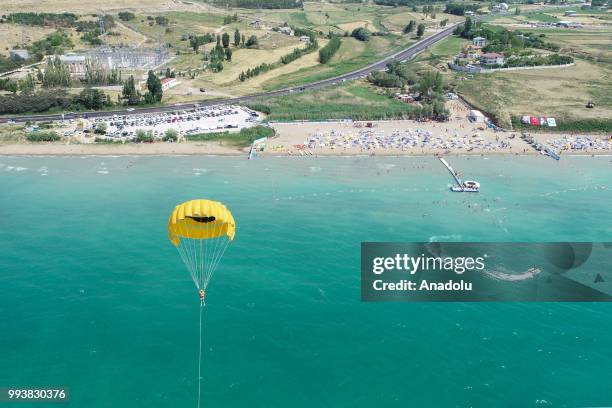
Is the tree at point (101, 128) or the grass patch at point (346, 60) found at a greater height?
the grass patch at point (346, 60)

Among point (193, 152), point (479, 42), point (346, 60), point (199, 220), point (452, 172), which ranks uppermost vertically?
point (479, 42)

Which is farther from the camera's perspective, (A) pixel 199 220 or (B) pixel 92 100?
(B) pixel 92 100

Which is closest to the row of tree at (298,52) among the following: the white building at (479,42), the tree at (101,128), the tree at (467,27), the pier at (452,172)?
the white building at (479,42)

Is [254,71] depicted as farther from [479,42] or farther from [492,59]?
[479,42]

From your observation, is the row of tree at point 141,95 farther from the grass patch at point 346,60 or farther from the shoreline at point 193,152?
the grass patch at point 346,60

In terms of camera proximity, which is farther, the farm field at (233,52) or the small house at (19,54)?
the small house at (19,54)

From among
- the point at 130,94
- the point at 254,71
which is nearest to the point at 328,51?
the point at 254,71

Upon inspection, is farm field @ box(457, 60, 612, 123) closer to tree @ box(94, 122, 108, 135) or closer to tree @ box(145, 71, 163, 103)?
tree @ box(145, 71, 163, 103)
